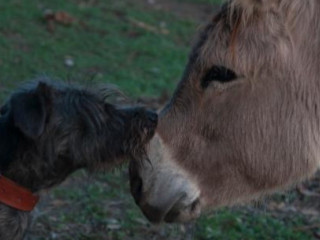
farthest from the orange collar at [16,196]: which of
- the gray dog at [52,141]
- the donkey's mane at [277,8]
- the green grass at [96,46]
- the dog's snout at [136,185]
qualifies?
the green grass at [96,46]

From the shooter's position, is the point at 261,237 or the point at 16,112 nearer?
the point at 16,112

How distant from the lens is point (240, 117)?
370 centimetres

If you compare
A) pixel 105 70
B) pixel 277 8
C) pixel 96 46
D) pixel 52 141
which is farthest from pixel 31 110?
pixel 96 46

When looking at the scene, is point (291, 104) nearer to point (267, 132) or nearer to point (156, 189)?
point (267, 132)

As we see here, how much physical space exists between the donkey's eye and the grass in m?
0.85

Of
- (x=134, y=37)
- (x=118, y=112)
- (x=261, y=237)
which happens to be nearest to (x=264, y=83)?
(x=118, y=112)

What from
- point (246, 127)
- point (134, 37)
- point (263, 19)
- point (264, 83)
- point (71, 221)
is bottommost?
point (134, 37)

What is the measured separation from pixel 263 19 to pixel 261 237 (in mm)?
2429

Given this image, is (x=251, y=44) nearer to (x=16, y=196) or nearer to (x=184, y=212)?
(x=184, y=212)

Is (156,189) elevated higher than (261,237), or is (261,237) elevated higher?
(156,189)

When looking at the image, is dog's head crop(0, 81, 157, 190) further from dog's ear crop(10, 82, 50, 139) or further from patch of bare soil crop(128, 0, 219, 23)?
patch of bare soil crop(128, 0, 219, 23)

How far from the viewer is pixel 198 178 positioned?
3762mm

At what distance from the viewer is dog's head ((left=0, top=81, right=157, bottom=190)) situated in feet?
13.9

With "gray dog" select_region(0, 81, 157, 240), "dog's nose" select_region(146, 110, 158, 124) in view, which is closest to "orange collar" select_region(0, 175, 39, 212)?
"gray dog" select_region(0, 81, 157, 240)
